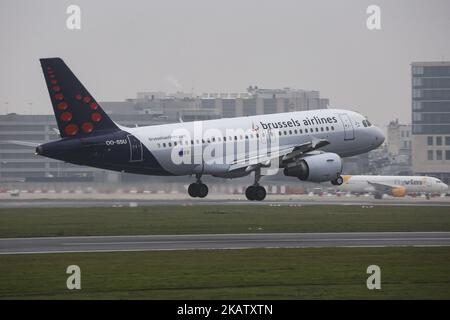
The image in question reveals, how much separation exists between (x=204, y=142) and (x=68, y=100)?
10613mm

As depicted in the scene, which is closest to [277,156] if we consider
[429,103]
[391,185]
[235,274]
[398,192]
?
[235,274]

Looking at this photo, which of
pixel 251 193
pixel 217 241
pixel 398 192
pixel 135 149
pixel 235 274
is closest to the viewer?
pixel 235 274

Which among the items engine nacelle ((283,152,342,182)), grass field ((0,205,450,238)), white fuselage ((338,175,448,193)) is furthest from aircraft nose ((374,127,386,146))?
white fuselage ((338,175,448,193))

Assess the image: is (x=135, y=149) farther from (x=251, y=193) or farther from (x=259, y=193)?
(x=259, y=193)

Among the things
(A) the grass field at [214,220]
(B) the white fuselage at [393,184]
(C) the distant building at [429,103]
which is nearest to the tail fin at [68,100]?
(A) the grass field at [214,220]

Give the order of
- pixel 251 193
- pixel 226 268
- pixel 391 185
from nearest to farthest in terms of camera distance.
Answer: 1. pixel 226 268
2. pixel 251 193
3. pixel 391 185

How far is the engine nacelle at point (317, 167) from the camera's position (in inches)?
3041

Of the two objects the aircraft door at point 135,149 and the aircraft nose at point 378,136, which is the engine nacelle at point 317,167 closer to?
the aircraft nose at point 378,136

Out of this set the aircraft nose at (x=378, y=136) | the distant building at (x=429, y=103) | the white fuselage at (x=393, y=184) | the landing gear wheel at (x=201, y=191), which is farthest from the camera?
the distant building at (x=429, y=103)

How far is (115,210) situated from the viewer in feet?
242

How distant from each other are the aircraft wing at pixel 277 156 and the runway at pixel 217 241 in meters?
21.6

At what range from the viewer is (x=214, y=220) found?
64.2 m
